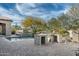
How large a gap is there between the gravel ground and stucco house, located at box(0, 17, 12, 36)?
7cm

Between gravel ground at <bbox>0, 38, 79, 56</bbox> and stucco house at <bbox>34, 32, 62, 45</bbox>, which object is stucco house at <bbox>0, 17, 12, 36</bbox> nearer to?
gravel ground at <bbox>0, 38, 79, 56</bbox>

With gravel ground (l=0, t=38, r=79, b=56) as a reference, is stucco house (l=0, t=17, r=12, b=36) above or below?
above

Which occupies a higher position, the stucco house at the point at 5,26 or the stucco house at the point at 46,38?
the stucco house at the point at 5,26

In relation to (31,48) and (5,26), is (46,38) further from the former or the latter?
(5,26)

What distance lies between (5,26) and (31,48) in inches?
13.2

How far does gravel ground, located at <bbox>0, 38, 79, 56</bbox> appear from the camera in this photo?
7.23 ft

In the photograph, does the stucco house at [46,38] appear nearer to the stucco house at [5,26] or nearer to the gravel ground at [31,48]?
the gravel ground at [31,48]

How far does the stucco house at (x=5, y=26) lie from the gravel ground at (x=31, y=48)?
0.23ft

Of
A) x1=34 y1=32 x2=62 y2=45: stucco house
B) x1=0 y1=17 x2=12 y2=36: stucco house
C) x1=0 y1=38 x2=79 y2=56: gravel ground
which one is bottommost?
x1=0 y1=38 x2=79 y2=56: gravel ground

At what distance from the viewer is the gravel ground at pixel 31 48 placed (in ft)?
7.23

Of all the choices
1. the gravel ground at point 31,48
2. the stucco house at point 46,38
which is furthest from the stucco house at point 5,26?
the stucco house at point 46,38

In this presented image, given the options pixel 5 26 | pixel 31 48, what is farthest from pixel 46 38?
pixel 5 26

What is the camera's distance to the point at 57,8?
221cm

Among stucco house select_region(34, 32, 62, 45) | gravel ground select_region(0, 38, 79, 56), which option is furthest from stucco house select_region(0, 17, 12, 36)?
stucco house select_region(34, 32, 62, 45)
